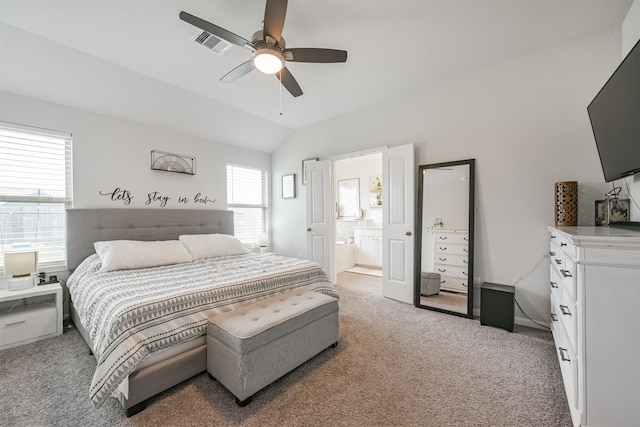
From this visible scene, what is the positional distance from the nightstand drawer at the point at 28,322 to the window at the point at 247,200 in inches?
101

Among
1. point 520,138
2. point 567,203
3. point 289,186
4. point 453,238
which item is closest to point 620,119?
point 567,203

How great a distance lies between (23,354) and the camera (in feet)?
7.25

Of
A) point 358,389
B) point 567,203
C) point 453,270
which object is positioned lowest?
point 358,389

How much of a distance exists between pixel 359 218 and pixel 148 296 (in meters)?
5.07

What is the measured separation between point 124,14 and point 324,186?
10.1 ft

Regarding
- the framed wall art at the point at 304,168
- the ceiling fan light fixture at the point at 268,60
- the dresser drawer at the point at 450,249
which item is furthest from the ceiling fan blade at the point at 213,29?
the dresser drawer at the point at 450,249

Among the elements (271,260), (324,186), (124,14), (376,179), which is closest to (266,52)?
(124,14)

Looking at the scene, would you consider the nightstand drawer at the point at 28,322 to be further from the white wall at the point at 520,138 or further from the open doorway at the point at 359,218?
the white wall at the point at 520,138

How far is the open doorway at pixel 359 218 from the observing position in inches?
219

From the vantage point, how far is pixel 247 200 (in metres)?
4.96

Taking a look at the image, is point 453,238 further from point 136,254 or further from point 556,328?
point 136,254

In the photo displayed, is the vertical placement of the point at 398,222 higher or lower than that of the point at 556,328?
higher

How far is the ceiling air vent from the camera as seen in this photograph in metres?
2.29

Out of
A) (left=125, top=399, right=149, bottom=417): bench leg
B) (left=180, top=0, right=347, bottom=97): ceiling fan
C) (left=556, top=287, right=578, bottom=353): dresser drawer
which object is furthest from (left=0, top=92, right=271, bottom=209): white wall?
(left=556, top=287, right=578, bottom=353): dresser drawer
